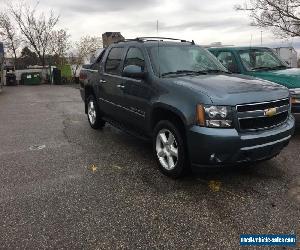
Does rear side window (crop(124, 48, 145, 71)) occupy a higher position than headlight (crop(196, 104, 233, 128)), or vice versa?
rear side window (crop(124, 48, 145, 71))

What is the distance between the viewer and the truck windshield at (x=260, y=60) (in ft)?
24.7

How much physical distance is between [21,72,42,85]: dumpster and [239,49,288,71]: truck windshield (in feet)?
81.8

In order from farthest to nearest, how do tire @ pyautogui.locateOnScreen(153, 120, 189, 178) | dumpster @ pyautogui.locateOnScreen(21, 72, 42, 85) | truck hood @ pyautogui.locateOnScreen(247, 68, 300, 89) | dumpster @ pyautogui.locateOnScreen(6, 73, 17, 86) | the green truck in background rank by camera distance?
dumpster @ pyautogui.locateOnScreen(21, 72, 42, 85) → dumpster @ pyautogui.locateOnScreen(6, 73, 17, 86) → the green truck in background → truck hood @ pyautogui.locateOnScreen(247, 68, 300, 89) → tire @ pyautogui.locateOnScreen(153, 120, 189, 178)

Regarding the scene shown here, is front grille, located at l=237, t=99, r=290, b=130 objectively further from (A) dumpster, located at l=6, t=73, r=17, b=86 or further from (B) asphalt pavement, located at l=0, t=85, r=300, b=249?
(A) dumpster, located at l=6, t=73, r=17, b=86

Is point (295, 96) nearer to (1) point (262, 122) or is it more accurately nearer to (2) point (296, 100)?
(2) point (296, 100)

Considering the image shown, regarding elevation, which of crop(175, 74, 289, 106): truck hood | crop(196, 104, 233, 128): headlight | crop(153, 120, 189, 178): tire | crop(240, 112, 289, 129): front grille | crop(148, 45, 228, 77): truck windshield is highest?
crop(148, 45, 228, 77): truck windshield

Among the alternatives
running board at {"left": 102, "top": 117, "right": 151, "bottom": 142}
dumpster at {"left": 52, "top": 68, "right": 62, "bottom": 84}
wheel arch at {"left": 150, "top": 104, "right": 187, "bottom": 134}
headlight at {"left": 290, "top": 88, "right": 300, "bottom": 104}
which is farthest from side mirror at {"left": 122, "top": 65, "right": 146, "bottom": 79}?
dumpster at {"left": 52, "top": 68, "right": 62, "bottom": 84}

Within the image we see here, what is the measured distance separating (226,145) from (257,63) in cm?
433

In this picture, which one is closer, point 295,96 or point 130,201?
point 130,201

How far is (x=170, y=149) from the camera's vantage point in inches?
181

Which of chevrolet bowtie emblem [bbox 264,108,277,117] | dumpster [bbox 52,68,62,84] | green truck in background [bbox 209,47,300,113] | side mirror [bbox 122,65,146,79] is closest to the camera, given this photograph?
chevrolet bowtie emblem [bbox 264,108,277,117]

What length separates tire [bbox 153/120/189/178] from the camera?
4344 mm

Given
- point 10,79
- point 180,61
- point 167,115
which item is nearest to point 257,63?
point 180,61

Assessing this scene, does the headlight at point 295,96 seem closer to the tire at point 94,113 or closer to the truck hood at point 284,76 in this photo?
the truck hood at point 284,76
